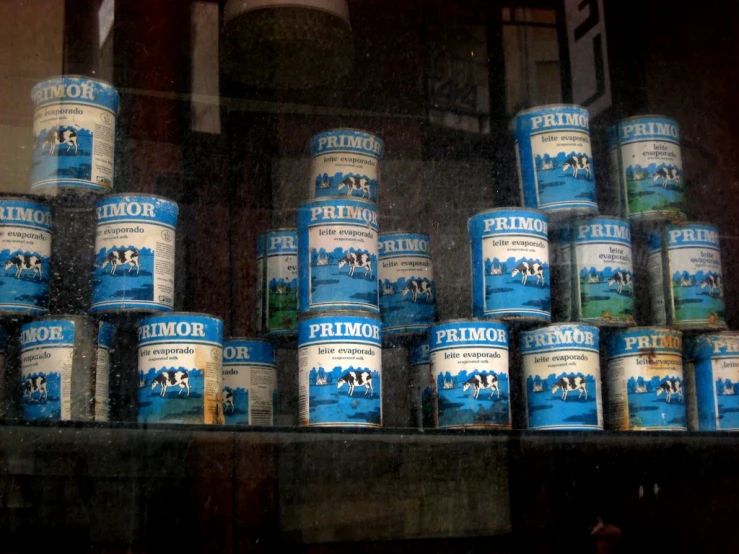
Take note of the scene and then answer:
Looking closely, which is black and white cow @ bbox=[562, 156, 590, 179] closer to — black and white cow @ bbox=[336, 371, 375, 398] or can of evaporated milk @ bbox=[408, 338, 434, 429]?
can of evaporated milk @ bbox=[408, 338, 434, 429]

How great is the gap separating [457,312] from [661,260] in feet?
1.09

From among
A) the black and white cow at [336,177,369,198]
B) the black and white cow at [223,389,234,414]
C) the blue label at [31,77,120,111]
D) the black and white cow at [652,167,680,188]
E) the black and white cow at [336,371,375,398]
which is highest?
the blue label at [31,77,120,111]

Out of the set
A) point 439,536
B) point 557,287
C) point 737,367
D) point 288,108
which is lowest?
point 439,536

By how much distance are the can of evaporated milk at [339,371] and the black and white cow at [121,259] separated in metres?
0.24

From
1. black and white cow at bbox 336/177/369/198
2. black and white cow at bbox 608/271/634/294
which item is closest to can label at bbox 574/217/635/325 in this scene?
black and white cow at bbox 608/271/634/294

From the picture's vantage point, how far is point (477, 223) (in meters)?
1.57

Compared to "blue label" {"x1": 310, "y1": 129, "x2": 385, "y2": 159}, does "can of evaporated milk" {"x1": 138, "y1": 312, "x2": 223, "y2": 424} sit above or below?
below

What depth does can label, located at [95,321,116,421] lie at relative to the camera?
1397 mm

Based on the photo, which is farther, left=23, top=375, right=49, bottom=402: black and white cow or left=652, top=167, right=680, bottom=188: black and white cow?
left=652, top=167, right=680, bottom=188: black and white cow

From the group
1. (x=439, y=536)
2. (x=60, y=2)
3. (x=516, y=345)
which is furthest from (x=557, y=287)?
(x=60, y=2)

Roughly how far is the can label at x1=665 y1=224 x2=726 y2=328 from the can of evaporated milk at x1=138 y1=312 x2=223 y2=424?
27.9 inches

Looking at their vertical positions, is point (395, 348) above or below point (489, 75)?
below

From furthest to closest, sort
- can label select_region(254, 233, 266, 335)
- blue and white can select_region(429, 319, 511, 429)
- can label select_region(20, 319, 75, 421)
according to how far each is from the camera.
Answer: can label select_region(254, 233, 266, 335) < blue and white can select_region(429, 319, 511, 429) < can label select_region(20, 319, 75, 421)

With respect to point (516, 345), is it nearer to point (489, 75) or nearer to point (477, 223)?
point (477, 223)
